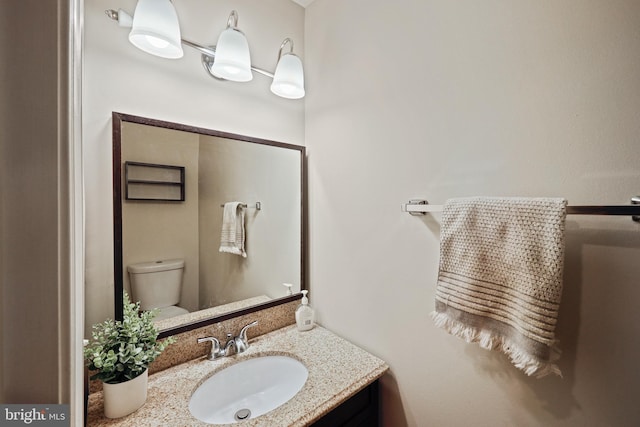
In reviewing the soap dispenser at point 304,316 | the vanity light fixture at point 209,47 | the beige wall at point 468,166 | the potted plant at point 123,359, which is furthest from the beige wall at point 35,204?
the soap dispenser at point 304,316

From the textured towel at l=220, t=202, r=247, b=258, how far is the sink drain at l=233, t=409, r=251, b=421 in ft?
1.95

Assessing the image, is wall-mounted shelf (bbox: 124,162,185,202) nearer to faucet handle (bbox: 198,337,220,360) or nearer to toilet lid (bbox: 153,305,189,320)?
toilet lid (bbox: 153,305,189,320)

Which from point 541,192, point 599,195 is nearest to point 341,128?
point 541,192

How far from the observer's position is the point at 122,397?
763 mm

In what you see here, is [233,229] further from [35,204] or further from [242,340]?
[35,204]

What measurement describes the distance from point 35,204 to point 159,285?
0.82m

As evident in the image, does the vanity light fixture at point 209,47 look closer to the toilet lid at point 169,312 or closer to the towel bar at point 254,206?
the towel bar at point 254,206

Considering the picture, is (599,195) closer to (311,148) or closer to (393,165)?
(393,165)

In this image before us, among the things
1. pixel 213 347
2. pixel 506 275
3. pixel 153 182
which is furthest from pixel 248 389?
pixel 506 275

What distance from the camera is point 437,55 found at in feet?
2.96

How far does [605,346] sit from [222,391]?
3.84ft

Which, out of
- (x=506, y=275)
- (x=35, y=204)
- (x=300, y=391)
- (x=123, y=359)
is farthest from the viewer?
(x=300, y=391)

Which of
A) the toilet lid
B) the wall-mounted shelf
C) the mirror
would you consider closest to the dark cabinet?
the mirror

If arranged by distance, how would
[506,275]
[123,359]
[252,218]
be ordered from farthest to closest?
1. [252,218]
2. [123,359]
3. [506,275]
